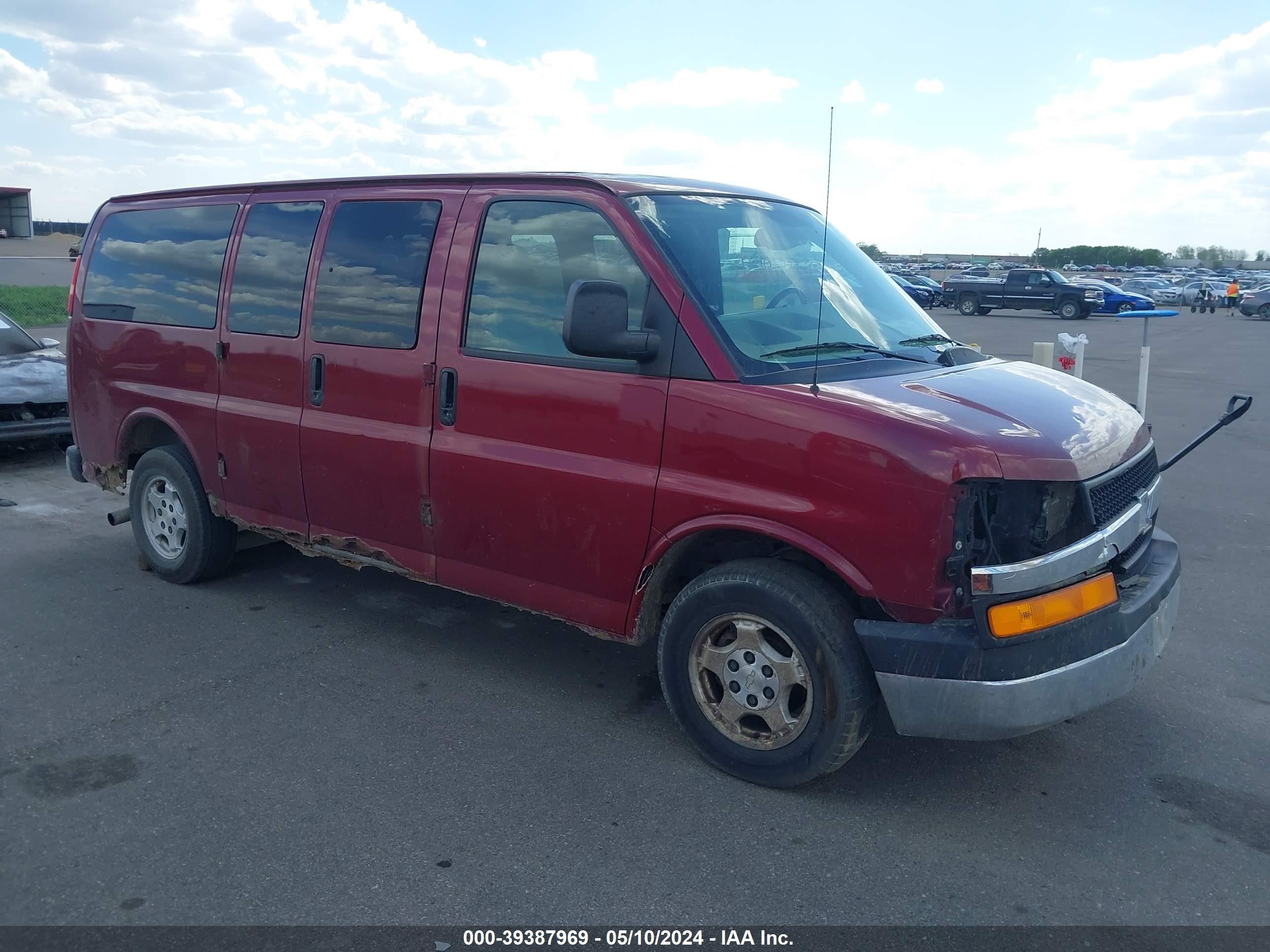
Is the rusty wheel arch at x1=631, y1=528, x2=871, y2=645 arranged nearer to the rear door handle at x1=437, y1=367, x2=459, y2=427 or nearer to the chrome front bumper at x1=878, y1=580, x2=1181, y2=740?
the chrome front bumper at x1=878, y1=580, x2=1181, y2=740

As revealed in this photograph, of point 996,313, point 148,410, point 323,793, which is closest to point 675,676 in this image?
point 323,793

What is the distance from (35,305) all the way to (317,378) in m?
23.1

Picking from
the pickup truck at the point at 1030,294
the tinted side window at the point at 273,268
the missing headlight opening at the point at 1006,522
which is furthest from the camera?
the pickup truck at the point at 1030,294

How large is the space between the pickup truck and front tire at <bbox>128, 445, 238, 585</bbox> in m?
37.2

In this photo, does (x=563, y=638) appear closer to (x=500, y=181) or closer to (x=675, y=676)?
(x=675, y=676)

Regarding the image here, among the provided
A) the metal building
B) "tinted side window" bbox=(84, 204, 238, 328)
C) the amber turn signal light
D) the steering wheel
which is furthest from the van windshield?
the metal building

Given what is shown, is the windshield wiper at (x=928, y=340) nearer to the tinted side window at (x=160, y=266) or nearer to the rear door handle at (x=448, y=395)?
the rear door handle at (x=448, y=395)

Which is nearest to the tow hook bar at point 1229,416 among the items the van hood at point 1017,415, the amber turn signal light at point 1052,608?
the van hood at point 1017,415

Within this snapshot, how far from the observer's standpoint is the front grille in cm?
360

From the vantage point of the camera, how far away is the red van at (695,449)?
3402 mm

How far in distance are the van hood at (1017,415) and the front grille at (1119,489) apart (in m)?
0.06

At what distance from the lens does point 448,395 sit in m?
4.50

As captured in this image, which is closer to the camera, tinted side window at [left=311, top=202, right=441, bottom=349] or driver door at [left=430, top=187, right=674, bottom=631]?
driver door at [left=430, top=187, right=674, bottom=631]
